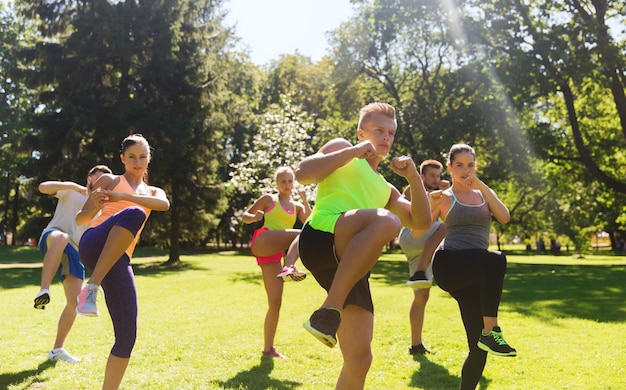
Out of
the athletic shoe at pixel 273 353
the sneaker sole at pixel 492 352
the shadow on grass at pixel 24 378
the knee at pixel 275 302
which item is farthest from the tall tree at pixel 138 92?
the sneaker sole at pixel 492 352

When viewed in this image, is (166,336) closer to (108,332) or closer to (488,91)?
(108,332)

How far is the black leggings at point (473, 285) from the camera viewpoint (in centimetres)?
499

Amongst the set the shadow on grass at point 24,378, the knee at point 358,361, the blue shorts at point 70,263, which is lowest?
the shadow on grass at point 24,378

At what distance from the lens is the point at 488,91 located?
2912 centimetres

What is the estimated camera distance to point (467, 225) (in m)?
5.28

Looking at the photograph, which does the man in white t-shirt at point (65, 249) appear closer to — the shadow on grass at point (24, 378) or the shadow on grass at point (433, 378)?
the shadow on grass at point (24, 378)

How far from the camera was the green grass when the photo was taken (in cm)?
629

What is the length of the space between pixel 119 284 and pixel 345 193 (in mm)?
2078

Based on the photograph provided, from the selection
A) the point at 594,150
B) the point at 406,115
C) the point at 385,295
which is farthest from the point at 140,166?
the point at 594,150

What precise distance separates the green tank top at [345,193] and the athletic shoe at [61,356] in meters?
4.83

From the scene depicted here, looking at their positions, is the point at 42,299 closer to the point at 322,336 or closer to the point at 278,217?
the point at 278,217

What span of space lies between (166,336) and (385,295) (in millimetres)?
7916

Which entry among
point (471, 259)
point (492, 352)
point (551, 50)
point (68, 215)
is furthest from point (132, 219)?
point (551, 50)

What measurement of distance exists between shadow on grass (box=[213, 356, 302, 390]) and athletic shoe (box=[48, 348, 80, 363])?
215 centimetres
